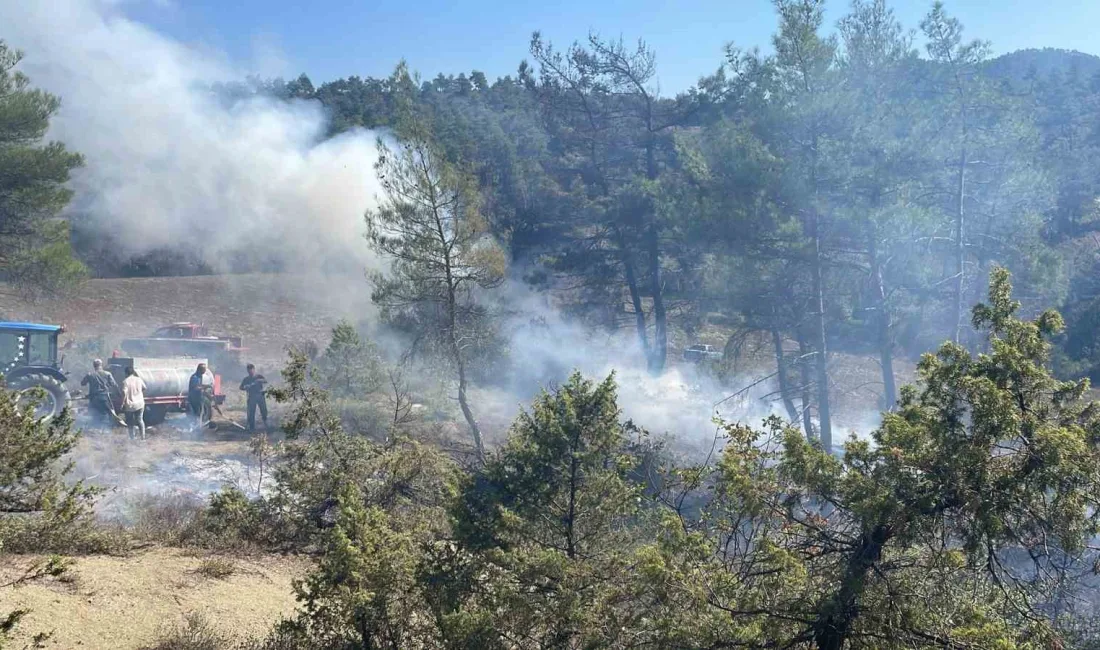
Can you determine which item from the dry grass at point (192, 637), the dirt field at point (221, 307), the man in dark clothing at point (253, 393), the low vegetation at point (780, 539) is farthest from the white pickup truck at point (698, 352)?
the dry grass at point (192, 637)

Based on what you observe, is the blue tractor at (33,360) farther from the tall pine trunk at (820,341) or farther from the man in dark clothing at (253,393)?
the tall pine trunk at (820,341)

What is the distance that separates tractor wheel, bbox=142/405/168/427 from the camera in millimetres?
18562

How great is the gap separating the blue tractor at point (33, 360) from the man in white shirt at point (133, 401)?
94 centimetres

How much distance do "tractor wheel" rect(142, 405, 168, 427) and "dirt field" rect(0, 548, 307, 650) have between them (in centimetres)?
912

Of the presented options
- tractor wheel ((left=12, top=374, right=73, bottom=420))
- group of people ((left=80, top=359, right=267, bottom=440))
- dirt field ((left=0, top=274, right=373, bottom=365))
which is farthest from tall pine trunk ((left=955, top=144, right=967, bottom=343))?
dirt field ((left=0, top=274, right=373, bottom=365))

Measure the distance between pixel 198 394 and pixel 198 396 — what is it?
4 centimetres

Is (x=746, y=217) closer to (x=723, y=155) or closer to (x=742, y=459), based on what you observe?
(x=723, y=155)

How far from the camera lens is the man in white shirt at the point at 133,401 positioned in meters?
16.8

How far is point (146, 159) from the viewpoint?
111 ft

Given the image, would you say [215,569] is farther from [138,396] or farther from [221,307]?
[221,307]

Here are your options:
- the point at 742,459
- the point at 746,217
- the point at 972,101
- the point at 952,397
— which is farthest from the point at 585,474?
the point at 972,101

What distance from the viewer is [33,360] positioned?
56.3ft

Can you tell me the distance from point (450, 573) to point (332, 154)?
29154 millimetres

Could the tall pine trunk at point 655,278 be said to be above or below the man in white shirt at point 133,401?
above
